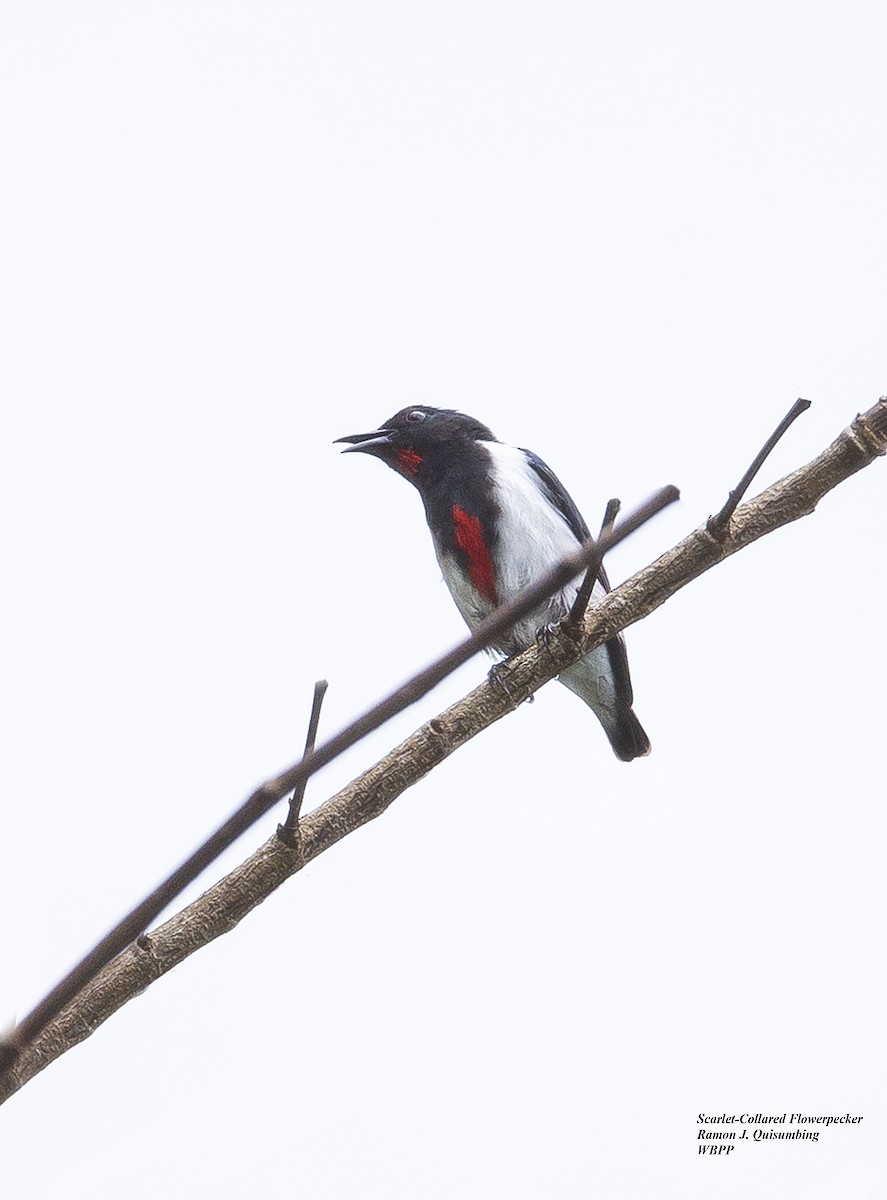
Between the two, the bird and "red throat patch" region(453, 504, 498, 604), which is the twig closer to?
the bird

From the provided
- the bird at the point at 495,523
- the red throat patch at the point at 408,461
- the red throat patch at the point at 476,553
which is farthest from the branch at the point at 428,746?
the red throat patch at the point at 408,461

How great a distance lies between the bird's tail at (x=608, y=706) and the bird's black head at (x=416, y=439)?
110 cm

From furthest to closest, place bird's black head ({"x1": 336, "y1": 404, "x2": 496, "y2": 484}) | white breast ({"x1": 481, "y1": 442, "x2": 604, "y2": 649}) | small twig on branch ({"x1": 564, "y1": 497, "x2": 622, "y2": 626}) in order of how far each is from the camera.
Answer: bird's black head ({"x1": 336, "y1": 404, "x2": 496, "y2": 484}) → white breast ({"x1": 481, "y1": 442, "x2": 604, "y2": 649}) → small twig on branch ({"x1": 564, "y1": 497, "x2": 622, "y2": 626})

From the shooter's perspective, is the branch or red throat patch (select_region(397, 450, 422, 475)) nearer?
the branch

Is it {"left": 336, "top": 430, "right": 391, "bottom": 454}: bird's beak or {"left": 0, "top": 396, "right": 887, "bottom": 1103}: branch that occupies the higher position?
{"left": 336, "top": 430, "right": 391, "bottom": 454}: bird's beak

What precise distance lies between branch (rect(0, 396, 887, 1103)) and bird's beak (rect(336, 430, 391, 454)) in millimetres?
3580

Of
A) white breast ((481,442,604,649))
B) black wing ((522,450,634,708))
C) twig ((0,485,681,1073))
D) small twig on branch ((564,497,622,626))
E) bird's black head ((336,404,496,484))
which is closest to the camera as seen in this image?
twig ((0,485,681,1073))

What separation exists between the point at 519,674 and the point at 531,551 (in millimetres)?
3004

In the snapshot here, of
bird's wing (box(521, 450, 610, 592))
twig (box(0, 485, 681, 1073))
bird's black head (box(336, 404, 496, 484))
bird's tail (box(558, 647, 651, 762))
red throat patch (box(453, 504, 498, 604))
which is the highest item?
bird's black head (box(336, 404, 496, 484))

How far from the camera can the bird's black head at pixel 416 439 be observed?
5.75 m

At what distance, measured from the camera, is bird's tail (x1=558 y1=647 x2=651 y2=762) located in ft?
18.4

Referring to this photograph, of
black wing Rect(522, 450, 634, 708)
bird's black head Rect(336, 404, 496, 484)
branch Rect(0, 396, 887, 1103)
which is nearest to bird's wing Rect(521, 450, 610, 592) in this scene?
black wing Rect(522, 450, 634, 708)

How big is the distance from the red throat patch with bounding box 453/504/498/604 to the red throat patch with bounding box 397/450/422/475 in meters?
0.47

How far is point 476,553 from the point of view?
17.4 ft
